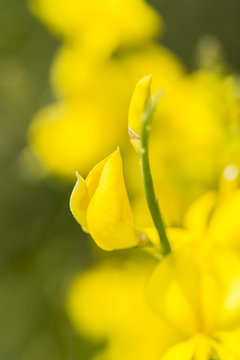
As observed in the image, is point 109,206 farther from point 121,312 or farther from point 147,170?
point 121,312

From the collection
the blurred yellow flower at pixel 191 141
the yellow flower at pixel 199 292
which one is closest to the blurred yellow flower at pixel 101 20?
the blurred yellow flower at pixel 191 141

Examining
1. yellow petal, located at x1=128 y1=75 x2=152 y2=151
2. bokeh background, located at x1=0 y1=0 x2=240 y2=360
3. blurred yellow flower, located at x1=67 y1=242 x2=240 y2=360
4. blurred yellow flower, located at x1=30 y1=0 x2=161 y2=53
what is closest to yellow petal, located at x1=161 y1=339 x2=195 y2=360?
blurred yellow flower, located at x1=67 y1=242 x2=240 y2=360

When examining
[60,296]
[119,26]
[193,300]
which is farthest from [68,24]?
[193,300]

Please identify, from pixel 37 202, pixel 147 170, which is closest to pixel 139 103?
pixel 147 170

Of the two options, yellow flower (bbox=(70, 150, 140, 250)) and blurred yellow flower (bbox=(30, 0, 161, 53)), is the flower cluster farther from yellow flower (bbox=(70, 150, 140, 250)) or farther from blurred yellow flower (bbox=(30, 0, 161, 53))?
blurred yellow flower (bbox=(30, 0, 161, 53))

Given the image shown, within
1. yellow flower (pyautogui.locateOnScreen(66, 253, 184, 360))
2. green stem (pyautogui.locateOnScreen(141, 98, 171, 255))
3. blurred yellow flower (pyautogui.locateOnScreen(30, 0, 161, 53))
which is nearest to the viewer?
green stem (pyautogui.locateOnScreen(141, 98, 171, 255))

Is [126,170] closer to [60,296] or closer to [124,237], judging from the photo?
[60,296]

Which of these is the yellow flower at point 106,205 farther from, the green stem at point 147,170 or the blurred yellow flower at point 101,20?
the blurred yellow flower at point 101,20
